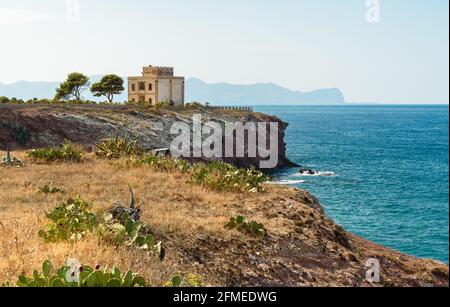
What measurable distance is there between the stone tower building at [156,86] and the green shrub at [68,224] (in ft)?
229

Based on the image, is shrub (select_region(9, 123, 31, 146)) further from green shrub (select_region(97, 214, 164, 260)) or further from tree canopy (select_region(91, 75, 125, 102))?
tree canopy (select_region(91, 75, 125, 102))

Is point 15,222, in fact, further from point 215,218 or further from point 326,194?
point 326,194

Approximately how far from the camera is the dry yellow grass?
834 cm

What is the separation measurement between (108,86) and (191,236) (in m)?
77.4

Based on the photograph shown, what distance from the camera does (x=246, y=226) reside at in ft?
40.5

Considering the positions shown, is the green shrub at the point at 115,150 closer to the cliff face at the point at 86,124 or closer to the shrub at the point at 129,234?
the shrub at the point at 129,234

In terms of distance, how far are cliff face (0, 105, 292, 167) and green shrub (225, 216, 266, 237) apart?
30.0 meters

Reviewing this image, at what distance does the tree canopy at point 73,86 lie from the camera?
271ft

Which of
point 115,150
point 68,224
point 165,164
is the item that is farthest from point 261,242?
point 115,150

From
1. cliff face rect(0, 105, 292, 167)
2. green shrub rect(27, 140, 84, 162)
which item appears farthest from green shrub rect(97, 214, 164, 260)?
cliff face rect(0, 105, 292, 167)

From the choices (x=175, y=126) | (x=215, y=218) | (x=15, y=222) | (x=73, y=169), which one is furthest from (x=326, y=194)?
(x=15, y=222)
